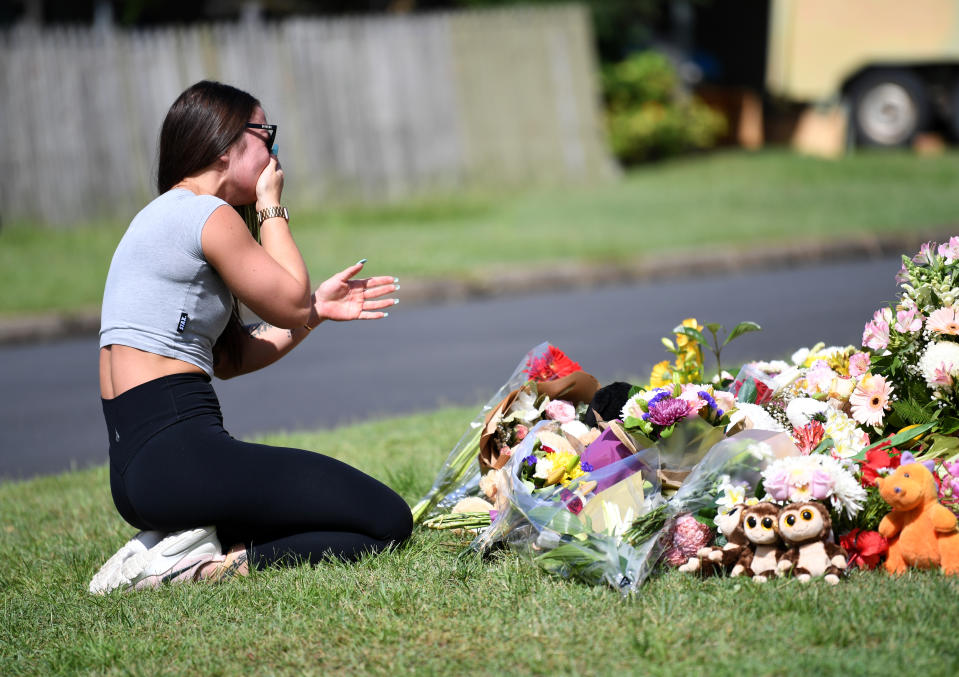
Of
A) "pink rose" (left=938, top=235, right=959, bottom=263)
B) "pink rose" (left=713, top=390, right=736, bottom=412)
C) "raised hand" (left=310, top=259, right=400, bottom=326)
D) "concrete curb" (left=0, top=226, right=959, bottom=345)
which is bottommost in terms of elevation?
"concrete curb" (left=0, top=226, right=959, bottom=345)

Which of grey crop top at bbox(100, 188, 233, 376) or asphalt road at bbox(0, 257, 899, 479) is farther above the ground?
grey crop top at bbox(100, 188, 233, 376)

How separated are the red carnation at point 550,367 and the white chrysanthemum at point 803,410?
2.50ft

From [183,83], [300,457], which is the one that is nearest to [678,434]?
[300,457]

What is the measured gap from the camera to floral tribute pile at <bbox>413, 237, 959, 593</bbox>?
115 inches

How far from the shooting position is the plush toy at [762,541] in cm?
293

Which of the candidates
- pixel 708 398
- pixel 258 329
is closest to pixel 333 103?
pixel 258 329

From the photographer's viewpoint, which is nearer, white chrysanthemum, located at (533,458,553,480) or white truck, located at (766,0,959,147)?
white chrysanthemum, located at (533,458,553,480)

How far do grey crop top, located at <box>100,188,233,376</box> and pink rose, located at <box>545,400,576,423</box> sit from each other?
3.79 feet

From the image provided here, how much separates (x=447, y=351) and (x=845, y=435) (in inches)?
186

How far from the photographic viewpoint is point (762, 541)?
2.94m

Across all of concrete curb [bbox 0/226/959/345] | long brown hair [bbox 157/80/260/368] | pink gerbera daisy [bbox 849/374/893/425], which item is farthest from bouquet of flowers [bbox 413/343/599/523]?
concrete curb [bbox 0/226/959/345]

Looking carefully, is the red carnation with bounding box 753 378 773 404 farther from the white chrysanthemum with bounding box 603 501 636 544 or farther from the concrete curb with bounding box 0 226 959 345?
the concrete curb with bounding box 0 226 959 345

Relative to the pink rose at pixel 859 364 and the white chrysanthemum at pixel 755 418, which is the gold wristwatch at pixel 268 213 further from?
the pink rose at pixel 859 364

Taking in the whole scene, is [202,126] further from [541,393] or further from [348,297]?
[541,393]
